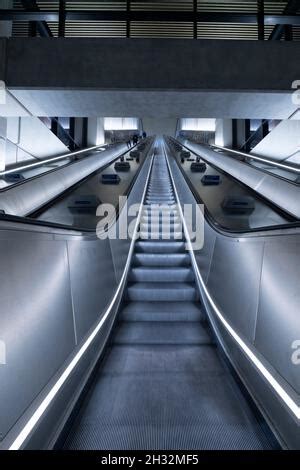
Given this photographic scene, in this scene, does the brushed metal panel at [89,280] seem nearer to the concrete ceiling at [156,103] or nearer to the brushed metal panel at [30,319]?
the brushed metal panel at [30,319]

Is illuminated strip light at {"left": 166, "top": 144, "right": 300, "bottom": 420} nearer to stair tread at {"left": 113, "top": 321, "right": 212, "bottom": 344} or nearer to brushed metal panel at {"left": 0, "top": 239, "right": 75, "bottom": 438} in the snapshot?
stair tread at {"left": 113, "top": 321, "right": 212, "bottom": 344}

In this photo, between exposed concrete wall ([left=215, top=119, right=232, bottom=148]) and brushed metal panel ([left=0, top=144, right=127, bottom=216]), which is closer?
brushed metal panel ([left=0, top=144, right=127, bottom=216])

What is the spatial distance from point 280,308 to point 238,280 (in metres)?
0.76

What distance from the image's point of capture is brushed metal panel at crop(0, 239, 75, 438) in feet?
4.19

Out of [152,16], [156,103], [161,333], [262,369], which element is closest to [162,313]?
[161,333]

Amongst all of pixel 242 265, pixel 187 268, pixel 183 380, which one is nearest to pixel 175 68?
pixel 187 268

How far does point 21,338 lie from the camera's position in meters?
1.38

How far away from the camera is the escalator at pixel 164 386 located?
70.1 inches

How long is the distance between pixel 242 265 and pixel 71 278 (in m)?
1.38

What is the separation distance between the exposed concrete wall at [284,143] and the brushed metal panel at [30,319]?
860 centimetres

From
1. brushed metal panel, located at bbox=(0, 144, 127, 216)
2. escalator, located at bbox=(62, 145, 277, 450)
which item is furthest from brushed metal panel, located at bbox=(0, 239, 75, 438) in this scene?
brushed metal panel, located at bbox=(0, 144, 127, 216)

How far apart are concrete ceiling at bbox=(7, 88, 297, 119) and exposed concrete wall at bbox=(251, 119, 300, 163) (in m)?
1.99

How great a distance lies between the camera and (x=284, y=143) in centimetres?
944
